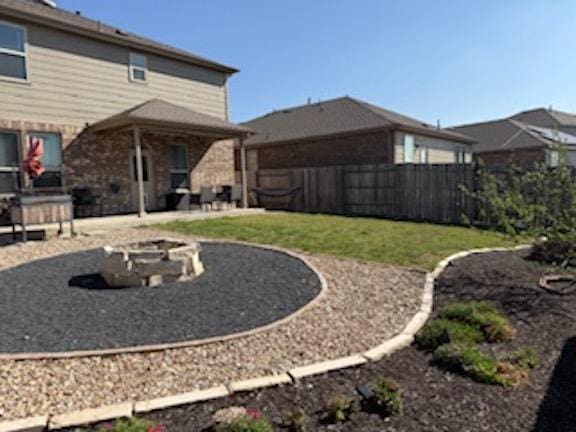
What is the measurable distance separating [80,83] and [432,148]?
17.4 meters

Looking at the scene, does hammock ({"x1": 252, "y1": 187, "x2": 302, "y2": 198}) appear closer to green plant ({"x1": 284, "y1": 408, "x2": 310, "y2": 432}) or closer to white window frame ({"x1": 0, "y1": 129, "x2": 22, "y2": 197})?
white window frame ({"x1": 0, "y1": 129, "x2": 22, "y2": 197})

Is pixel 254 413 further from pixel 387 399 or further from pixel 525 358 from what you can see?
pixel 525 358

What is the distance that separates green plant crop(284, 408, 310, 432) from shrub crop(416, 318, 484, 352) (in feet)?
5.95

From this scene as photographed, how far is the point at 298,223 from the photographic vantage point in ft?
44.1

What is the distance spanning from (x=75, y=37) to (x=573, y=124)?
47.2 metres

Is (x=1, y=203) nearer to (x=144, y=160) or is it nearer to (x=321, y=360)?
(x=144, y=160)

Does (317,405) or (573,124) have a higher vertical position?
(573,124)

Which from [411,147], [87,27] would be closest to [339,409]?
[87,27]

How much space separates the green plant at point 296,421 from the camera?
9.76 feet

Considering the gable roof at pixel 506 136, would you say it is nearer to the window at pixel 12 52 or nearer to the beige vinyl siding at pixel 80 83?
the beige vinyl siding at pixel 80 83

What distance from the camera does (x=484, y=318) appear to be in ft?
15.7

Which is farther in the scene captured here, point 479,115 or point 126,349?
point 479,115

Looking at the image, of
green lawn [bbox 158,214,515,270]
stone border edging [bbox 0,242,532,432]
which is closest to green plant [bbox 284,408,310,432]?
stone border edging [bbox 0,242,532,432]

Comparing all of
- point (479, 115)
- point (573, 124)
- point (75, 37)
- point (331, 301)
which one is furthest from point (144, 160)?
point (573, 124)
